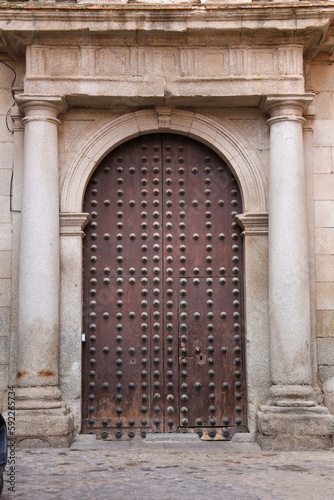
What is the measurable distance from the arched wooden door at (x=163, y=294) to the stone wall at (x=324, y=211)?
0.87 metres

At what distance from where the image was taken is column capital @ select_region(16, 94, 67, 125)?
7391 millimetres

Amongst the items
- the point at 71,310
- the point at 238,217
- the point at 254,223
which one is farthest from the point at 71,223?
the point at 254,223

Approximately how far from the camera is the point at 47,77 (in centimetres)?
744

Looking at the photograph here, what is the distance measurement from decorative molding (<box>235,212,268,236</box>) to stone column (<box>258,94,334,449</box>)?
17 cm

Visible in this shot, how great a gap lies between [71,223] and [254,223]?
199 centimetres

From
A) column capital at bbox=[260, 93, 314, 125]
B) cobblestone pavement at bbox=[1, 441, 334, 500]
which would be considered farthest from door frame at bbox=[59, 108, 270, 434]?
cobblestone pavement at bbox=[1, 441, 334, 500]

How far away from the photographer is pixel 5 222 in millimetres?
7660

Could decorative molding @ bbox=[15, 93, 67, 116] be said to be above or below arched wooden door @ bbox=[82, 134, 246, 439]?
above

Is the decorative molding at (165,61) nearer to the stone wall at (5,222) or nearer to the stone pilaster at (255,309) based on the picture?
the stone wall at (5,222)

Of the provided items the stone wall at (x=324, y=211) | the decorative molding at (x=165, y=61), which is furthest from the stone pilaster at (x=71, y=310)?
the stone wall at (x=324, y=211)

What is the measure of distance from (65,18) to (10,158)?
5.34ft

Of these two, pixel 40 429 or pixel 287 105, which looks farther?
pixel 287 105

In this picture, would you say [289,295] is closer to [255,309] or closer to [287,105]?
[255,309]

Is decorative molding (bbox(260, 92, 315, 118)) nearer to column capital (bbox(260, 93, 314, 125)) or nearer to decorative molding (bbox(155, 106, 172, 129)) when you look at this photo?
column capital (bbox(260, 93, 314, 125))
